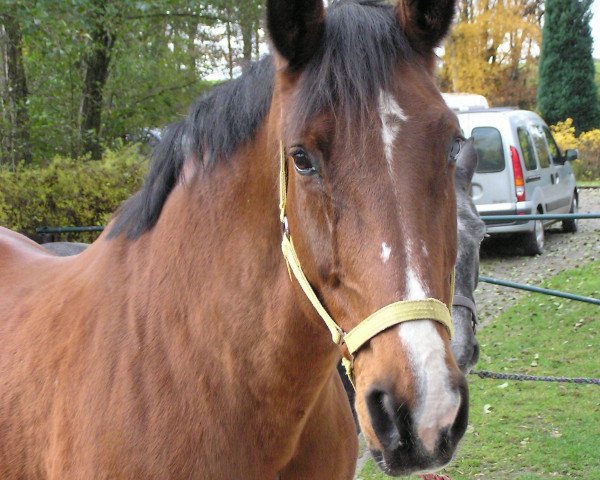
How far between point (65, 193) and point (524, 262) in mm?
6912

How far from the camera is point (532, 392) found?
6.01 m

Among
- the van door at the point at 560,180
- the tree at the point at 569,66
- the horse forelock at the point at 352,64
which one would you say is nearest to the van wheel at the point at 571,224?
the van door at the point at 560,180

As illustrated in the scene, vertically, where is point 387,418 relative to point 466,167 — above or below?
below

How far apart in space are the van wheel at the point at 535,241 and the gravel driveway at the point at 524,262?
13cm

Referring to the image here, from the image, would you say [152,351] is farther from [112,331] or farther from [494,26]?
[494,26]

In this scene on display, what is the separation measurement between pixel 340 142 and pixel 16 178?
242 inches

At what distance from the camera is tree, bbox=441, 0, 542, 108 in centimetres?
2331

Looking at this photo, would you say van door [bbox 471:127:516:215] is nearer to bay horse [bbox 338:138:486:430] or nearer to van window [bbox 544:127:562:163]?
van window [bbox 544:127:562:163]

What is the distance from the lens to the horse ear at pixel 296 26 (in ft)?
5.40

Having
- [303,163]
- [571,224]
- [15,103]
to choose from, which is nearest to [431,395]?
[303,163]

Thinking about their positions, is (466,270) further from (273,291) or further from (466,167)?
(273,291)

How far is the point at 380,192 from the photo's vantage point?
58.3 inches

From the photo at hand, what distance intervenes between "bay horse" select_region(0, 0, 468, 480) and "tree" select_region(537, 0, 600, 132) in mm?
23671

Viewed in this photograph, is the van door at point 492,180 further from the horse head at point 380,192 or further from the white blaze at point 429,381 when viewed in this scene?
the white blaze at point 429,381
